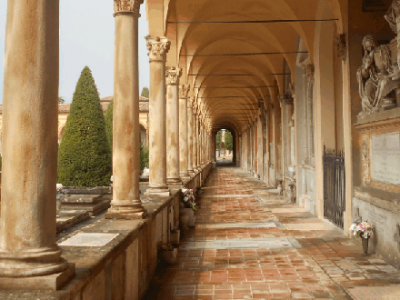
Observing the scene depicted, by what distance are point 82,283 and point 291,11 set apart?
36.5 feet

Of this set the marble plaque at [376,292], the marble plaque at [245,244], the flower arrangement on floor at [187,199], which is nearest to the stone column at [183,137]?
the flower arrangement on floor at [187,199]

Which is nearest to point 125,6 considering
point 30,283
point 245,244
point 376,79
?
point 30,283

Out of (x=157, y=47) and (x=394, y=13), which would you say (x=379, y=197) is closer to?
(x=394, y=13)

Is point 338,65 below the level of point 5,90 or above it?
above

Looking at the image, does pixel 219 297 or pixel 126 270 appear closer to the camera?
pixel 126 270

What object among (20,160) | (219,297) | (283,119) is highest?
(283,119)

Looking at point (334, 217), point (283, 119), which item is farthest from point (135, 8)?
point (283, 119)

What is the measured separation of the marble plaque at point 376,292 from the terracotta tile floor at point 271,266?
0.04ft

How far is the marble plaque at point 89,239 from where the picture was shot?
3.71m

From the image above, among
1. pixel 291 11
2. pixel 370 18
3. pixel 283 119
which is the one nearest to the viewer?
pixel 370 18

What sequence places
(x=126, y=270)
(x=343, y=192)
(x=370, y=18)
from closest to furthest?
(x=126, y=270)
(x=370, y=18)
(x=343, y=192)

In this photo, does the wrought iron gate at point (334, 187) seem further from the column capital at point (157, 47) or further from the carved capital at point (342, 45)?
the column capital at point (157, 47)

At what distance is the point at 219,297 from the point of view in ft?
16.6

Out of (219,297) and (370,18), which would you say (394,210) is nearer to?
(219,297)
